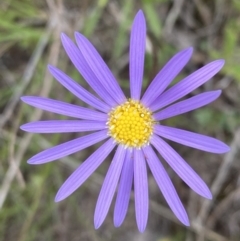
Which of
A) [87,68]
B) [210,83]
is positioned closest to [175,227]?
[210,83]

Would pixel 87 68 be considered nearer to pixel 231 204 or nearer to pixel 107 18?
pixel 107 18

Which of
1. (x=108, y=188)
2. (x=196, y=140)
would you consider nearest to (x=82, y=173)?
(x=108, y=188)

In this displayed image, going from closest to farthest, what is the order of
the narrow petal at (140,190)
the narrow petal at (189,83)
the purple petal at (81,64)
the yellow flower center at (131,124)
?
the narrow petal at (189,83) < the purple petal at (81,64) < the narrow petal at (140,190) < the yellow flower center at (131,124)

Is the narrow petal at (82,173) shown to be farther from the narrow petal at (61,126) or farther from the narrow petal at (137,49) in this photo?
the narrow petal at (137,49)

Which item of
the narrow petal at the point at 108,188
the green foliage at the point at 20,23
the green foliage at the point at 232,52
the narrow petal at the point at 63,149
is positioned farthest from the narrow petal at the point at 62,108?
the green foliage at the point at 20,23

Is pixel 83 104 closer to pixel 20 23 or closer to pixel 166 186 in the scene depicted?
pixel 20 23

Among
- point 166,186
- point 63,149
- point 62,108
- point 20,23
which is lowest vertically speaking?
point 166,186

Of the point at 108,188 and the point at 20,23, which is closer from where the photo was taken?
the point at 108,188
